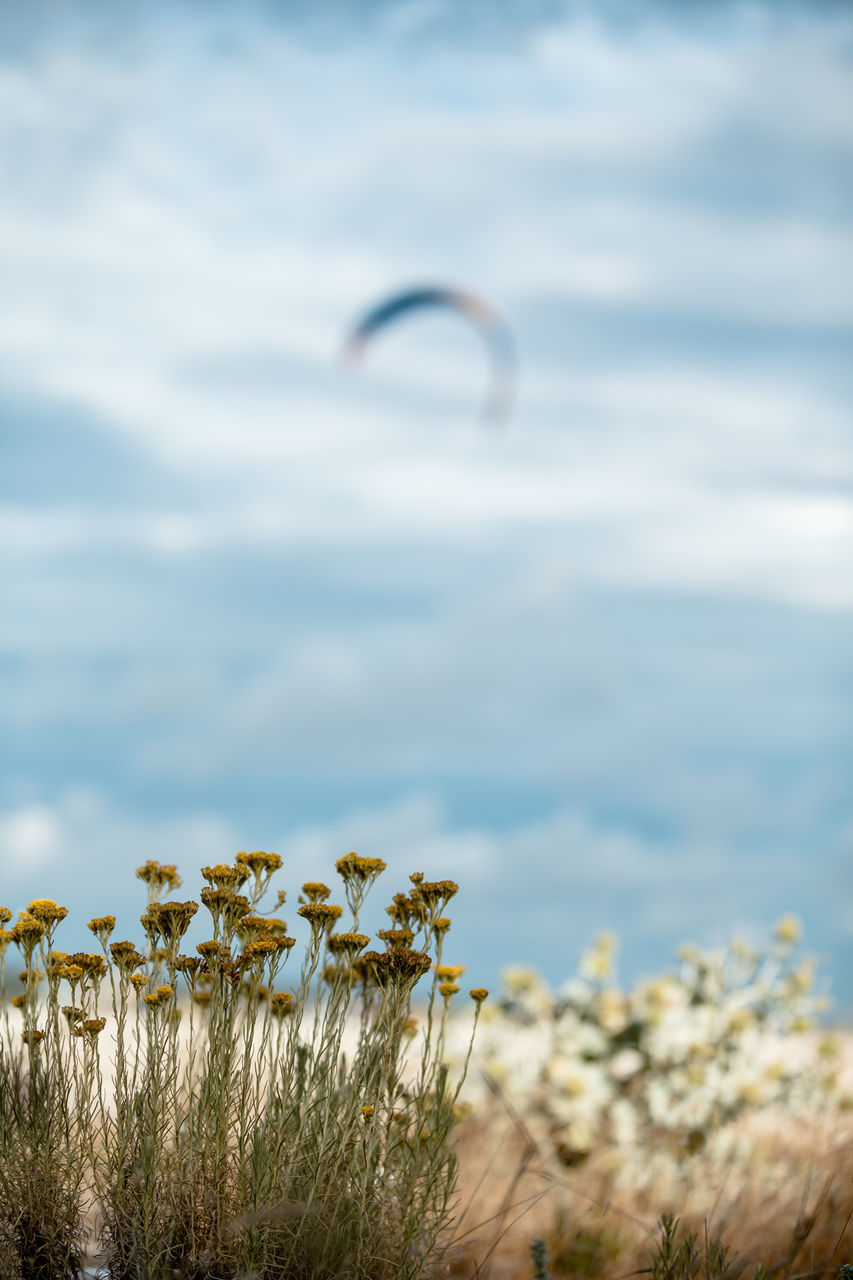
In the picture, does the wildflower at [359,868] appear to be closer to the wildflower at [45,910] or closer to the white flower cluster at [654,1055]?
the wildflower at [45,910]

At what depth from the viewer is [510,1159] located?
665 cm

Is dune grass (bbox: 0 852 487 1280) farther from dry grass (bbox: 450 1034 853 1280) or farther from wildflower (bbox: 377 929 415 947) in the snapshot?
dry grass (bbox: 450 1034 853 1280)

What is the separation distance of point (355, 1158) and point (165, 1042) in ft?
→ 2.05

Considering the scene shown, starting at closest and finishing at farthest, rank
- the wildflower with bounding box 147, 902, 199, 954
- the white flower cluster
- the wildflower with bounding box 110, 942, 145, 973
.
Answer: the wildflower with bounding box 147, 902, 199, 954 < the wildflower with bounding box 110, 942, 145, 973 < the white flower cluster

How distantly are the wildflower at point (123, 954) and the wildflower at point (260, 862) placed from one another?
374 mm

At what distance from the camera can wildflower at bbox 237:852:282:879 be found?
10.4ft

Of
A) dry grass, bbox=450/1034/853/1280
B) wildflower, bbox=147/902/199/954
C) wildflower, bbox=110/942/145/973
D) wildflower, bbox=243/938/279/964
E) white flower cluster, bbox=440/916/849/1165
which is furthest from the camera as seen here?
white flower cluster, bbox=440/916/849/1165

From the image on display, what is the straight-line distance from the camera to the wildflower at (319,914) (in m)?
2.99

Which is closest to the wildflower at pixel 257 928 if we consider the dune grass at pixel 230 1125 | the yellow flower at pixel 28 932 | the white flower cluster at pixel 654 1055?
the dune grass at pixel 230 1125

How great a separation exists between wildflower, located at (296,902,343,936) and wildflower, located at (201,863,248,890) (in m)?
0.19

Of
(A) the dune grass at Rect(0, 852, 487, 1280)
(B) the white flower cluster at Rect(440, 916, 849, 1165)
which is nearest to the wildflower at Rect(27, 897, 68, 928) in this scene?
(A) the dune grass at Rect(0, 852, 487, 1280)

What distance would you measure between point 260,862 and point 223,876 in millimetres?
150

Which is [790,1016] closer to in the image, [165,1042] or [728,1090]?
[728,1090]

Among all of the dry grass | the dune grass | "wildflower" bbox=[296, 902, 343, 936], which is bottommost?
the dry grass
